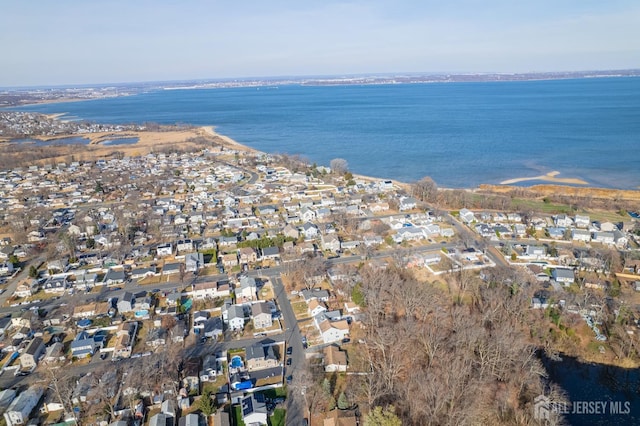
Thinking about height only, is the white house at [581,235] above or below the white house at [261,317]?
above

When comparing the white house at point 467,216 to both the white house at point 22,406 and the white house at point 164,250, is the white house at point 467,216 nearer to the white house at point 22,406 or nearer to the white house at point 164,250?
the white house at point 164,250

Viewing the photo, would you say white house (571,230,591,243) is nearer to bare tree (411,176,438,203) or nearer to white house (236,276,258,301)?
bare tree (411,176,438,203)

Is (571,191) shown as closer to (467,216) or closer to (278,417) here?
(467,216)

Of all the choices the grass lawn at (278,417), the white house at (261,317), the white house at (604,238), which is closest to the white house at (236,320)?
the white house at (261,317)

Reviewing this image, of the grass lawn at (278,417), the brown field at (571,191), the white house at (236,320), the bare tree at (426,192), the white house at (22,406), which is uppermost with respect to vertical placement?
the bare tree at (426,192)

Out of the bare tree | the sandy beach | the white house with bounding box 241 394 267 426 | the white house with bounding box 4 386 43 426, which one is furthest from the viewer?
the sandy beach

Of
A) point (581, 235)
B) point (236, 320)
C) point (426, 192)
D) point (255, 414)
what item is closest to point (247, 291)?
point (236, 320)

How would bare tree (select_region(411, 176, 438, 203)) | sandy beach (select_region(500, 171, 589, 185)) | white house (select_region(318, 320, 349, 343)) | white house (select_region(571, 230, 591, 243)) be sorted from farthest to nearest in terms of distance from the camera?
1. sandy beach (select_region(500, 171, 589, 185))
2. bare tree (select_region(411, 176, 438, 203))
3. white house (select_region(571, 230, 591, 243))
4. white house (select_region(318, 320, 349, 343))

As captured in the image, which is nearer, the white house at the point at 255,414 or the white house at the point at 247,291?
the white house at the point at 255,414

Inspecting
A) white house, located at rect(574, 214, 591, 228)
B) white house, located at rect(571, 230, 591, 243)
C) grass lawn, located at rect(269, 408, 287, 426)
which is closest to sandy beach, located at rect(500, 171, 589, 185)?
white house, located at rect(574, 214, 591, 228)
